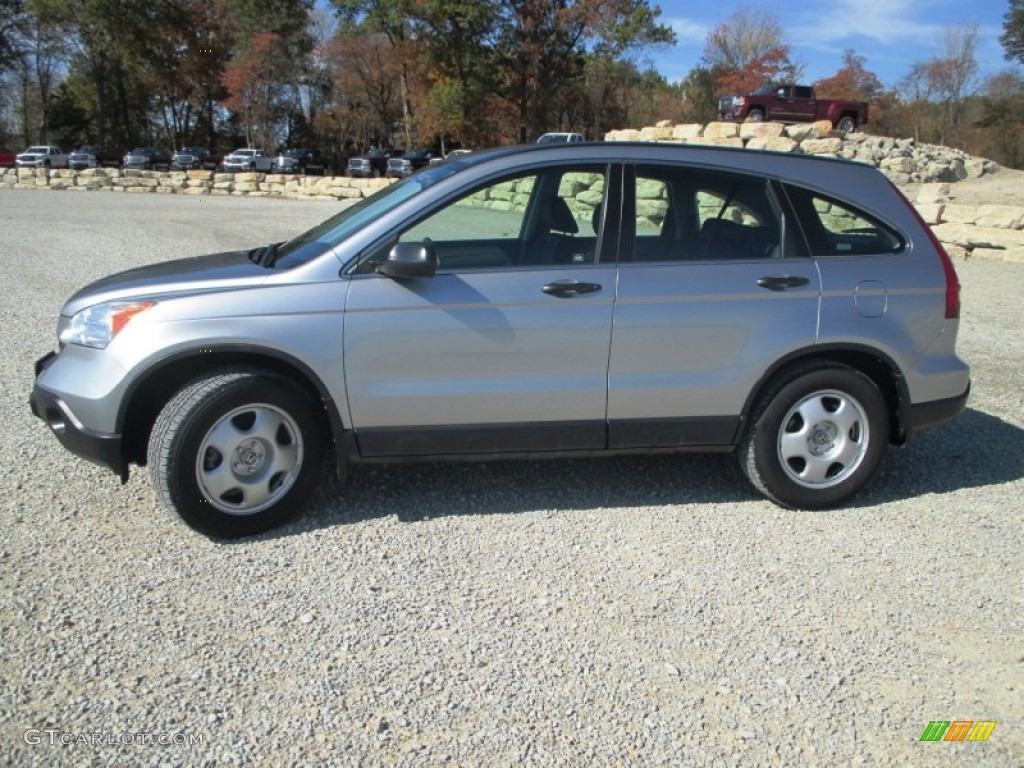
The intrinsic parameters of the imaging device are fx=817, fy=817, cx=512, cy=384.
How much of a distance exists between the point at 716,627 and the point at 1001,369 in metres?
5.26

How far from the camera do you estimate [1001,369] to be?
698cm

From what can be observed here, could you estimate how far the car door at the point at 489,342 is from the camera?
145 inches

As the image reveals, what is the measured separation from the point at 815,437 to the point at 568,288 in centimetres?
149

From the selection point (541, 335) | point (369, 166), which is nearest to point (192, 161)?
point (369, 166)

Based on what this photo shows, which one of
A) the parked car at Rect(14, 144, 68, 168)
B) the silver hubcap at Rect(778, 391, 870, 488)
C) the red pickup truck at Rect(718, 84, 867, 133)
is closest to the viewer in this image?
the silver hubcap at Rect(778, 391, 870, 488)

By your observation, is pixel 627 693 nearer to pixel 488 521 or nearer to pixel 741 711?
pixel 741 711

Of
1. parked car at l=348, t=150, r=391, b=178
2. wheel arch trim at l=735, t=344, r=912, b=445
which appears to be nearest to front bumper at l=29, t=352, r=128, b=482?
wheel arch trim at l=735, t=344, r=912, b=445

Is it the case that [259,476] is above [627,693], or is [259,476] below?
above

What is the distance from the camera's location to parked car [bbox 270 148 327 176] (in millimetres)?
46000

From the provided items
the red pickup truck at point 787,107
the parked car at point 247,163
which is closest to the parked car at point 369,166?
the parked car at point 247,163

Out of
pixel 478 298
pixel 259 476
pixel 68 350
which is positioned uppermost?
pixel 478 298

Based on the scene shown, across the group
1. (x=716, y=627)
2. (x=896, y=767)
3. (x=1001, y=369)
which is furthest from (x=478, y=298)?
(x=1001, y=369)

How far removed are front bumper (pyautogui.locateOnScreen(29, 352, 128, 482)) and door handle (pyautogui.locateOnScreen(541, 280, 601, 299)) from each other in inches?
79.7

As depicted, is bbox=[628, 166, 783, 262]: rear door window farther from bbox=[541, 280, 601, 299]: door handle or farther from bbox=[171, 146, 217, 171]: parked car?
bbox=[171, 146, 217, 171]: parked car
